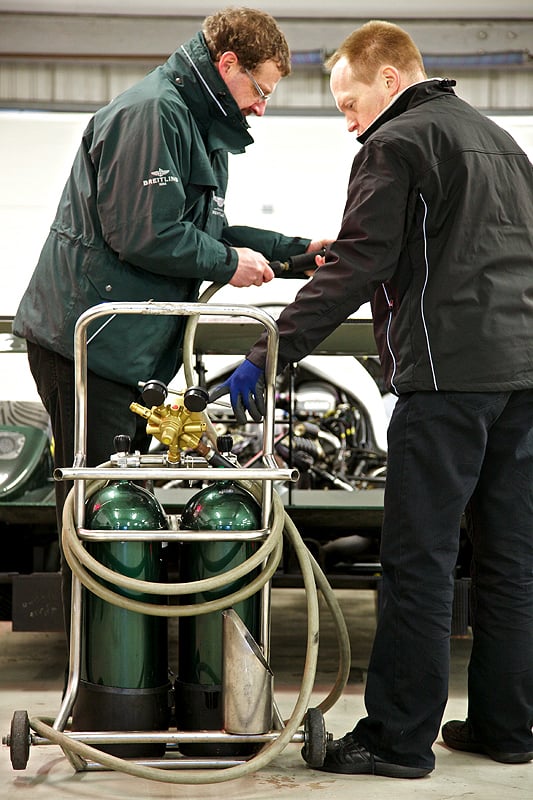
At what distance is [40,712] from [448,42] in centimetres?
761

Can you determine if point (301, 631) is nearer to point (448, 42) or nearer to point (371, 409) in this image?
point (371, 409)

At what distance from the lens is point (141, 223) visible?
2.45 m

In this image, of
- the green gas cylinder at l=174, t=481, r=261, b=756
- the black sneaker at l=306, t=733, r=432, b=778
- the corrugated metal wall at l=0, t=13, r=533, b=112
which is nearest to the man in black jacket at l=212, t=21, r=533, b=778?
the black sneaker at l=306, t=733, r=432, b=778

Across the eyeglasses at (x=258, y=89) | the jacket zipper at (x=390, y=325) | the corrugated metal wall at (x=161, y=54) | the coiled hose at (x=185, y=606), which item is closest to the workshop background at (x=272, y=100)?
the corrugated metal wall at (x=161, y=54)

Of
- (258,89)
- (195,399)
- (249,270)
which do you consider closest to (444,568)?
(195,399)

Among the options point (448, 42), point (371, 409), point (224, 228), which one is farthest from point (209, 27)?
point (448, 42)

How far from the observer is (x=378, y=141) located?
2.27m

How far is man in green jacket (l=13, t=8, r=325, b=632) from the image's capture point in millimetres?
2480

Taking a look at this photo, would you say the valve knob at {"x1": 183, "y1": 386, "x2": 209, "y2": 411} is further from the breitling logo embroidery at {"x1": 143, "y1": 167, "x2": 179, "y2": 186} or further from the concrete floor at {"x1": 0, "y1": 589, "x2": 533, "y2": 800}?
the concrete floor at {"x1": 0, "y1": 589, "x2": 533, "y2": 800}

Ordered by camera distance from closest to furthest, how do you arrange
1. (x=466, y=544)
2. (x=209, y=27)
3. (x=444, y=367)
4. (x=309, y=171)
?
(x=444, y=367) → (x=209, y=27) → (x=466, y=544) → (x=309, y=171)

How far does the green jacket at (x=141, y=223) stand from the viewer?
2.47m

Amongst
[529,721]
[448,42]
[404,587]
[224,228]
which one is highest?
[448,42]

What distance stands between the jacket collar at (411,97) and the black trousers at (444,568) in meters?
0.72

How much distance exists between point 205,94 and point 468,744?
1.87 metres
